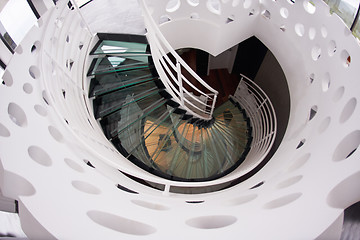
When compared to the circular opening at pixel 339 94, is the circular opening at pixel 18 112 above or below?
below

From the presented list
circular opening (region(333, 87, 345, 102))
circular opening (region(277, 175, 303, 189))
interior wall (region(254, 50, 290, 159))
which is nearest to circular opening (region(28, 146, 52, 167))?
circular opening (region(277, 175, 303, 189))

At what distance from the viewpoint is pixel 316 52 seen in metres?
2.54

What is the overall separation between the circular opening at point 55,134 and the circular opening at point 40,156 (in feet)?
0.52

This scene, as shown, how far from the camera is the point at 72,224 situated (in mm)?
1033

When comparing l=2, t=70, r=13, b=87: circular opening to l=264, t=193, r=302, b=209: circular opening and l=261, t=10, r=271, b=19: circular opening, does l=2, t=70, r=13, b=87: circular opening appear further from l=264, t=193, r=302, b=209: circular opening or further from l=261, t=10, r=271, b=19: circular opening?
l=261, t=10, r=271, b=19: circular opening

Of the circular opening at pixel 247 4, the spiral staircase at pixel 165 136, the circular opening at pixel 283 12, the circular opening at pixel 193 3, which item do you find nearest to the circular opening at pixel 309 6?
the spiral staircase at pixel 165 136

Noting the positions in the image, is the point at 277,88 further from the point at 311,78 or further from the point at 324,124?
the point at 324,124

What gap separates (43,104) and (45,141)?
0.36 meters

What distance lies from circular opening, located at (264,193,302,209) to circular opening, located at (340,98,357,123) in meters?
0.79

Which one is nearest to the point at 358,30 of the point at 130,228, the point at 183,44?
the point at 183,44

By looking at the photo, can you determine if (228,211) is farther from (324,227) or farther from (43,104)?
(43,104)

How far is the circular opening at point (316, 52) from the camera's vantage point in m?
2.50

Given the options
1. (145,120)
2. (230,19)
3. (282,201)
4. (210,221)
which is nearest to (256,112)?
(230,19)

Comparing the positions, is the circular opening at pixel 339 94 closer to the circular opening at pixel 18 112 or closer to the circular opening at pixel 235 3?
the circular opening at pixel 235 3
